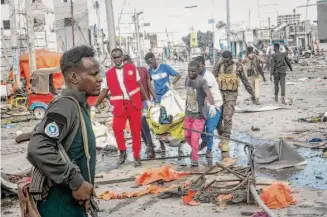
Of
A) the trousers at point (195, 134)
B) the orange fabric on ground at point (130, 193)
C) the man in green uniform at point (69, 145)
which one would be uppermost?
the man in green uniform at point (69, 145)

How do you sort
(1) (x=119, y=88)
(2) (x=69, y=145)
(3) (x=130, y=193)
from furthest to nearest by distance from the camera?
(1) (x=119, y=88)
(3) (x=130, y=193)
(2) (x=69, y=145)

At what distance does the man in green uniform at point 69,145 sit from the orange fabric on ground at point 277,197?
10.6 ft

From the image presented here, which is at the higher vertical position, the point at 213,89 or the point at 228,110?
the point at 213,89

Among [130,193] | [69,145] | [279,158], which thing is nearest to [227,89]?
[279,158]

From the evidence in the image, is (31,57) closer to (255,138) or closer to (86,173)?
(255,138)

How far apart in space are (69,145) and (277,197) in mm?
3532

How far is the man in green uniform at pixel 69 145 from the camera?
9.07 ft

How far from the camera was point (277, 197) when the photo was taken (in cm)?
582

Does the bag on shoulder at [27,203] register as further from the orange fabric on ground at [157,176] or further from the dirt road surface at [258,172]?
the orange fabric on ground at [157,176]

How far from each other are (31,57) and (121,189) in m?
16.7

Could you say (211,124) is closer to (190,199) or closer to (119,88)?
(119,88)

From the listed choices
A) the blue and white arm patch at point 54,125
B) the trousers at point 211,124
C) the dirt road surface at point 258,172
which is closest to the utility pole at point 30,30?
the dirt road surface at point 258,172

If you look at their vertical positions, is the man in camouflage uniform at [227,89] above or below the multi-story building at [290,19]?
below

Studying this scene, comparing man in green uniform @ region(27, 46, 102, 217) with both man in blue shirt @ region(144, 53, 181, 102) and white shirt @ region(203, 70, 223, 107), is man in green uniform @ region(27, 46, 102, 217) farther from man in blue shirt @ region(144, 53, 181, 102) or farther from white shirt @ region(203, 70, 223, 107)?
man in blue shirt @ region(144, 53, 181, 102)
